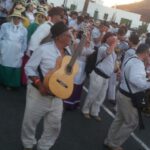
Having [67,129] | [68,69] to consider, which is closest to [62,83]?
[68,69]

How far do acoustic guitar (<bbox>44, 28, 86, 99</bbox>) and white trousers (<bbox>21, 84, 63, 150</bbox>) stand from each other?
22 cm

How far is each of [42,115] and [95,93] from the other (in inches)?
103

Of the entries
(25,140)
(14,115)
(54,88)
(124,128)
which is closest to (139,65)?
(124,128)

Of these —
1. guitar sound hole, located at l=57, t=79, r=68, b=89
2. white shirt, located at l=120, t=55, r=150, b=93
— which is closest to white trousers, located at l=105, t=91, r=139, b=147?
white shirt, located at l=120, t=55, r=150, b=93

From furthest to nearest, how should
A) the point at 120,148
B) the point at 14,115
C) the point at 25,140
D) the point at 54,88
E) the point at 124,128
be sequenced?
the point at 14,115 < the point at 120,148 < the point at 124,128 < the point at 25,140 < the point at 54,88

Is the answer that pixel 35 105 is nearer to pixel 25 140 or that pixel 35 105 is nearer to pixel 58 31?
pixel 25 140

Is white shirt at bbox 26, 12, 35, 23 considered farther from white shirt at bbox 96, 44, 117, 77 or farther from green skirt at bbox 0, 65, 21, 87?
white shirt at bbox 96, 44, 117, 77

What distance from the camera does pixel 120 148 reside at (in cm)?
647

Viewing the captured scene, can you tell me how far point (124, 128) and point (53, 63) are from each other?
1685 millimetres

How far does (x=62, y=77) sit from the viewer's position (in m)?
5.00

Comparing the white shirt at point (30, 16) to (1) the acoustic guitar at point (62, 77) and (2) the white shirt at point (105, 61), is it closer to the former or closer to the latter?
(2) the white shirt at point (105, 61)

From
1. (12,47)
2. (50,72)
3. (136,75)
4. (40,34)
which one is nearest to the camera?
(50,72)

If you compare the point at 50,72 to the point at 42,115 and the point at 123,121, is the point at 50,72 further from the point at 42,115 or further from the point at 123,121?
the point at 123,121

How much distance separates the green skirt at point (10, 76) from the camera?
8.45 metres
